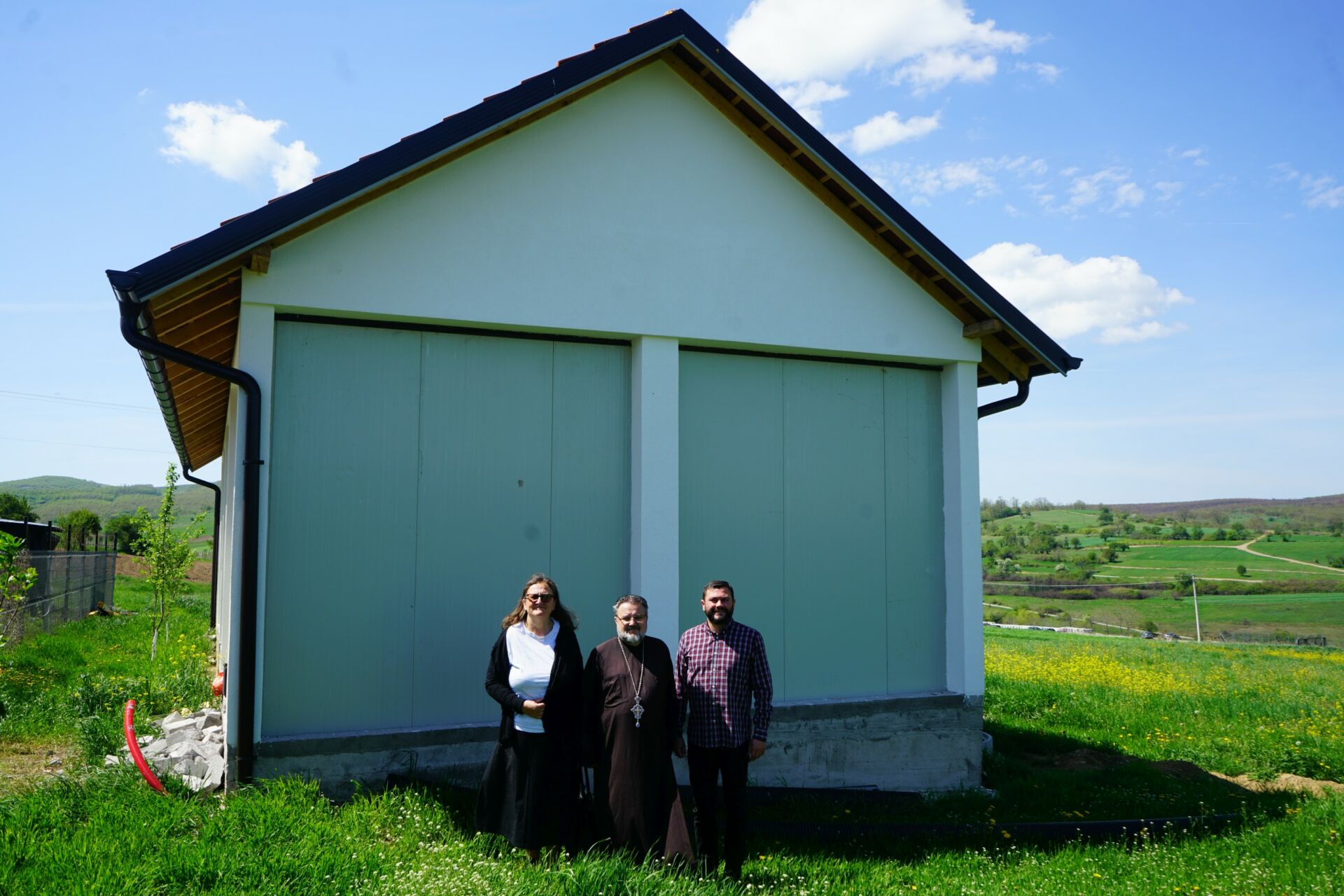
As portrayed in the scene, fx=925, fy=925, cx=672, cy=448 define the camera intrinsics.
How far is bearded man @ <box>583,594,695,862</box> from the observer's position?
17.5 feet

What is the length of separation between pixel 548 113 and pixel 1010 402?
16.8ft

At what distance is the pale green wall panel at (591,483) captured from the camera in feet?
23.9

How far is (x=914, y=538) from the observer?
8531mm

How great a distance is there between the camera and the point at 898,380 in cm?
858

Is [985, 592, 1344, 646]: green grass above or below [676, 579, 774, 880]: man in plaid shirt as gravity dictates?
below

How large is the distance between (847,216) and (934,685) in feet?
14.2

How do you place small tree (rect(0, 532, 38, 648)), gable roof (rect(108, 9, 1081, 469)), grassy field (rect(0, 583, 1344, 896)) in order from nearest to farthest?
grassy field (rect(0, 583, 1344, 896))
gable roof (rect(108, 9, 1081, 469))
small tree (rect(0, 532, 38, 648))

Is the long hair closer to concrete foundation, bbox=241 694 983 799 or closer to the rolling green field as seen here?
concrete foundation, bbox=241 694 983 799

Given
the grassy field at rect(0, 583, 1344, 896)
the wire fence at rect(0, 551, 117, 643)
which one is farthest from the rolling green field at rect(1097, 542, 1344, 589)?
the wire fence at rect(0, 551, 117, 643)

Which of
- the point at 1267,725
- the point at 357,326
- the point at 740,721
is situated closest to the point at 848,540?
the point at 740,721

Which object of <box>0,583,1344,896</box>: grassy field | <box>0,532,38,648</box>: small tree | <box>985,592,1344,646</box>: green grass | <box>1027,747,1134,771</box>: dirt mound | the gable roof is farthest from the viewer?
<box>985,592,1344,646</box>: green grass

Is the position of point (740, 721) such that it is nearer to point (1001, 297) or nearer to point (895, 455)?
point (895, 455)

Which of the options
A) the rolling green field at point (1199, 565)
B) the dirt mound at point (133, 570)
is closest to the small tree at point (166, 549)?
the dirt mound at point (133, 570)

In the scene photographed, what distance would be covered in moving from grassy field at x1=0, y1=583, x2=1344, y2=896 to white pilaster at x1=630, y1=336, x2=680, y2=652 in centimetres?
184
